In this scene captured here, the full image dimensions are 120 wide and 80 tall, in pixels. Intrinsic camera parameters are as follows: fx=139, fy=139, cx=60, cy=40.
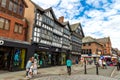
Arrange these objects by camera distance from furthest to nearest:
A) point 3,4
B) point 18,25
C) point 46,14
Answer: point 46,14, point 18,25, point 3,4

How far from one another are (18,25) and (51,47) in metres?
9.32

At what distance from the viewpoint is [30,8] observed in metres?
24.3

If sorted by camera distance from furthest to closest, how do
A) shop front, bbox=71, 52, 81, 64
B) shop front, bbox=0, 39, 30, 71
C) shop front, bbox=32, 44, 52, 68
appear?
shop front, bbox=71, 52, 81, 64 < shop front, bbox=32, 44, 52, 68 < shop front, bbox=0, 39, 30, 71

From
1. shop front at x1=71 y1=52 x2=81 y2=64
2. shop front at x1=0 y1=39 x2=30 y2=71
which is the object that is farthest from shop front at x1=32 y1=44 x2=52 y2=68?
shop front at x1=71 y1=52 x2=81 y2=64

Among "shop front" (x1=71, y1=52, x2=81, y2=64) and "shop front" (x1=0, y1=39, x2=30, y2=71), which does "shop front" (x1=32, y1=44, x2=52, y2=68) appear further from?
"shop front" (x1=71, y1=52, x2=81, y2=64)

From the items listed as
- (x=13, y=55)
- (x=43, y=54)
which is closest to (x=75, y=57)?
(x=43, y=54)

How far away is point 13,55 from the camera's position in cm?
1891

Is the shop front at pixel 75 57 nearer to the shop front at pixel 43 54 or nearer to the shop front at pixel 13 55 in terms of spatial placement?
the shop front at pixel 43 54

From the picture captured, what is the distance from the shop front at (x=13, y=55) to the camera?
18.6 metres

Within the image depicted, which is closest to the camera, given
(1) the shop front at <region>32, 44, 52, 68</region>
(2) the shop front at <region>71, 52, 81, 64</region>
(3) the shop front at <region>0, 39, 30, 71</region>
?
(3) the shop front at <region>0, 39, 30, 71</region>

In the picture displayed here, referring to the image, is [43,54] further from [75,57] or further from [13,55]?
[75,57]

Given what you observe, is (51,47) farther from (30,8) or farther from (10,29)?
(10,29)

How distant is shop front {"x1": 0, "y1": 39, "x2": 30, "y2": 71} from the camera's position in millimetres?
18587

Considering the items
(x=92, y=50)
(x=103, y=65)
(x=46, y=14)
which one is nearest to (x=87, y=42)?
(x=92, y=50)
